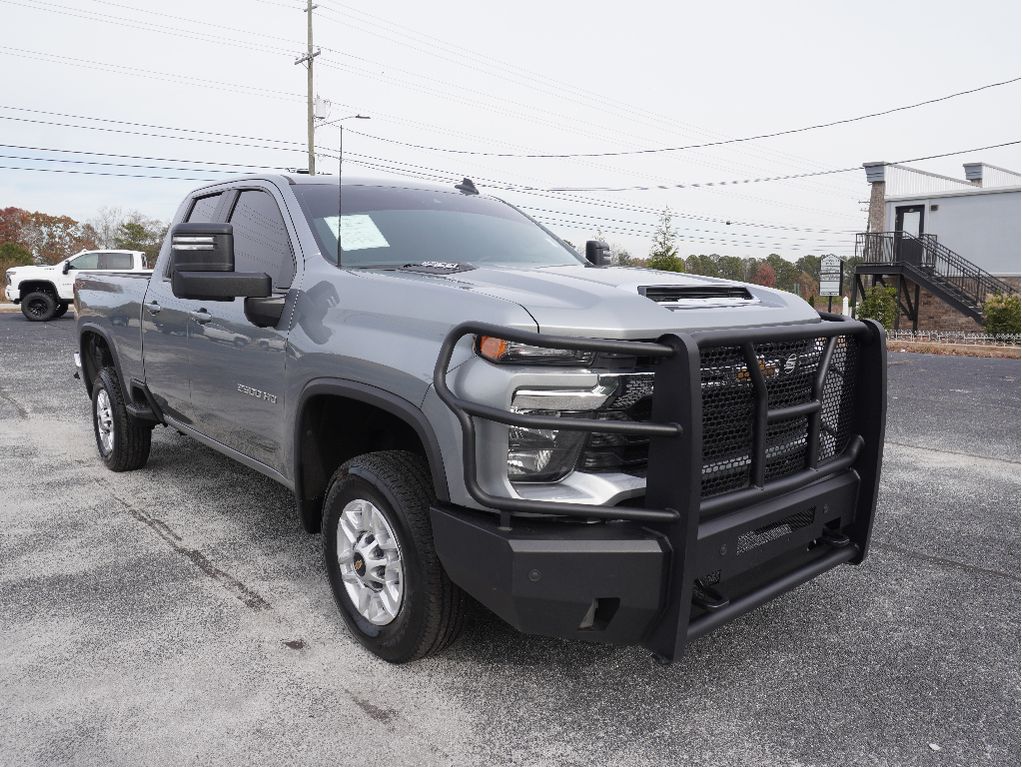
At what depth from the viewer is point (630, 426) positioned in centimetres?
244

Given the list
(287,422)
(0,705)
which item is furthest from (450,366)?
(0,705)

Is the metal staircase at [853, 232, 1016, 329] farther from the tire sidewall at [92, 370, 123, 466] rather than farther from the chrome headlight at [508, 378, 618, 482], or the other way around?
the chrome headlight at [508, 378, 618, 482]

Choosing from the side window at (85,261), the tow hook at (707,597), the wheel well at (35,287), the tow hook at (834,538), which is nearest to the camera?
the tow hook at (707,597)

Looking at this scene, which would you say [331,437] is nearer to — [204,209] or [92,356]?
[204,209]

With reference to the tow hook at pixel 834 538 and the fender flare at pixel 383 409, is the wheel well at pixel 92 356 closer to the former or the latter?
the fender flare at pixel 383 409

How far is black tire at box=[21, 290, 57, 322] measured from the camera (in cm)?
2270

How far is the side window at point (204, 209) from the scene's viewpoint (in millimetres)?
4770

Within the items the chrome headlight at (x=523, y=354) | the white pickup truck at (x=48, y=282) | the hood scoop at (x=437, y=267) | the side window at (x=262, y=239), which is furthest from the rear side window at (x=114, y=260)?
the chrome headlight at (x=523, y=354)

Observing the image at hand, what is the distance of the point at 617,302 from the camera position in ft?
8.82

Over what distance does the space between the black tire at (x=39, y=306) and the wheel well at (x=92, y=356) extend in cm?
1886

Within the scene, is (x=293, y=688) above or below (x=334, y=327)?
below

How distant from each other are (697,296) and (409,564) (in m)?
1.40

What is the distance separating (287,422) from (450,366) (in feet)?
4.08

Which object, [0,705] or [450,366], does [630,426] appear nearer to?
[450,366]
